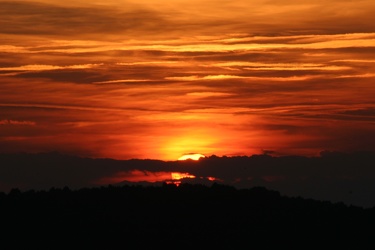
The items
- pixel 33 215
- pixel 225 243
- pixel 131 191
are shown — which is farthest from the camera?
pixel 131 191

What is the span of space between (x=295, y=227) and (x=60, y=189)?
1245 centimetres

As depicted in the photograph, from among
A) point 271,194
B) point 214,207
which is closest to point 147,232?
point 214,207

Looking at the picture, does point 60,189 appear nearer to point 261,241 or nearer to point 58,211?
point 58,211

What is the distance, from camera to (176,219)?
47.5 meters

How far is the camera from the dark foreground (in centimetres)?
4547

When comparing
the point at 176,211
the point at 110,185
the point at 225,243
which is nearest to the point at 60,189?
the point at 110,185

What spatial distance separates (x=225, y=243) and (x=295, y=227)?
13.9 feet

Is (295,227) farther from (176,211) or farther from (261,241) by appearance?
(176,211)

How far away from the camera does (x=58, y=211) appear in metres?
48.8

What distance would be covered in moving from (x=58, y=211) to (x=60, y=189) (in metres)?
3.23

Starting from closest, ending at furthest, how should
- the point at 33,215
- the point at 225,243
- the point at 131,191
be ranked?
the point at 225,243 < the point at 33,215 < the point at 131,191

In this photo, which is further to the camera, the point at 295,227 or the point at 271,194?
the point at 271,194

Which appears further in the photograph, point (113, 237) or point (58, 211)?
point (58, 211)

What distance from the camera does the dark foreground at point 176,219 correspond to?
1790 inches
